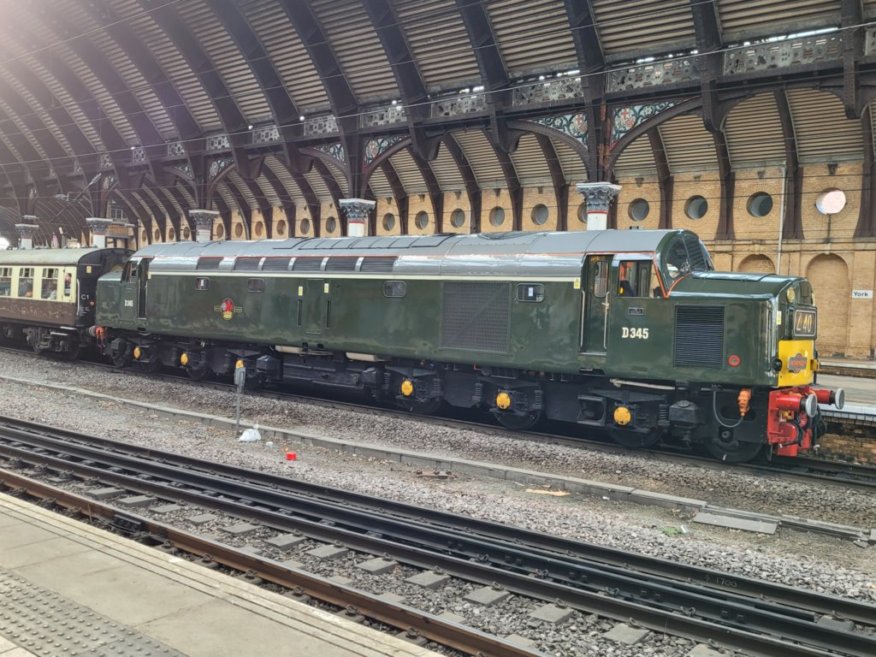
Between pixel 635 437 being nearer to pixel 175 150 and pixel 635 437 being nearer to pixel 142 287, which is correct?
pixel 142 287

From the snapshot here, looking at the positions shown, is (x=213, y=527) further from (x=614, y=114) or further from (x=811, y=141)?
(x=811, y=141)

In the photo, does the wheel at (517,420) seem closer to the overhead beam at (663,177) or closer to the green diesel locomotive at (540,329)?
the green diesel locomotive at (540,329)

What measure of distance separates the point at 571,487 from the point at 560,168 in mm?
23303

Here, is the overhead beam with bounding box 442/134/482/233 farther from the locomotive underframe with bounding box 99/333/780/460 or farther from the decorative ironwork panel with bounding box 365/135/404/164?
the locomotive underframe with bounding box 99/333/780/460

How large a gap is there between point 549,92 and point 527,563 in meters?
19.1

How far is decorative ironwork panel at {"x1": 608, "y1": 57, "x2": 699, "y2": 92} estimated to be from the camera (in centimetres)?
2036

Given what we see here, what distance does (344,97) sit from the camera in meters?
27.9

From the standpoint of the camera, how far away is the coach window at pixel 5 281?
26.7 meters

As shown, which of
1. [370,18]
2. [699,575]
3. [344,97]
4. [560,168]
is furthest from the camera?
[560,168]

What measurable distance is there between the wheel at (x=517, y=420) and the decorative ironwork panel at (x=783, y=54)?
1229 centimetres

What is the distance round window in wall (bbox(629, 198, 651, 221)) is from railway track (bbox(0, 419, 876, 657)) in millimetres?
24123

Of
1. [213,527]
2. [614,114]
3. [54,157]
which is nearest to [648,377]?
[213,527]

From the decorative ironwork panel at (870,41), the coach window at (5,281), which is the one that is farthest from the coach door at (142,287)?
the decorative ironwork panel at (870,41)

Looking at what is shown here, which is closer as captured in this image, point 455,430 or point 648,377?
point 648,377
